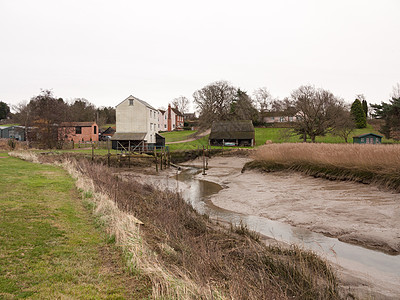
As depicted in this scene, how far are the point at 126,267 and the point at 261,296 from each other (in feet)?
7.88

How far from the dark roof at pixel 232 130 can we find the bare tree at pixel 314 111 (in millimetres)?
13917

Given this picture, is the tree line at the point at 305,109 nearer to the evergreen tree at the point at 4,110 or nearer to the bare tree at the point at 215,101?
the bare tree at the point at 215,101

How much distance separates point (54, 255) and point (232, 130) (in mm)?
52817

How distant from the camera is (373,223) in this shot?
9.06 meters

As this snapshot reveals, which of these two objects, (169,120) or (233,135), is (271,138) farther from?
(169,120)

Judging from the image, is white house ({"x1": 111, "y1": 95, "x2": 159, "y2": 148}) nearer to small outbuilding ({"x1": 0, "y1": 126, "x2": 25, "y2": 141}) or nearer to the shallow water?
the shallow water

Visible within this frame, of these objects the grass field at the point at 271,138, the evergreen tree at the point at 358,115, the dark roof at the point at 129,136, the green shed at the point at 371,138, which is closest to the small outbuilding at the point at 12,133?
the dark roof at the point at 129,136

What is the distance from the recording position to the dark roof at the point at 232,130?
55094 millimetres

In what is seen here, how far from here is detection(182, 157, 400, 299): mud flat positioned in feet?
19.3

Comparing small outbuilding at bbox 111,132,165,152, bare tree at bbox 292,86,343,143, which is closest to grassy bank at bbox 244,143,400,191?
bare tree at bbox 292,86,343,143

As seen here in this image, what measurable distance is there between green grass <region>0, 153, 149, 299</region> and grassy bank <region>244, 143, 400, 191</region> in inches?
496

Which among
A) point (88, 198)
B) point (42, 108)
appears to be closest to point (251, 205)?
point (88, 198)

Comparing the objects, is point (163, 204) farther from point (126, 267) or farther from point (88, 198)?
point (126, 267)

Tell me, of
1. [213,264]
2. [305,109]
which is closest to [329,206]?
[213,264]
